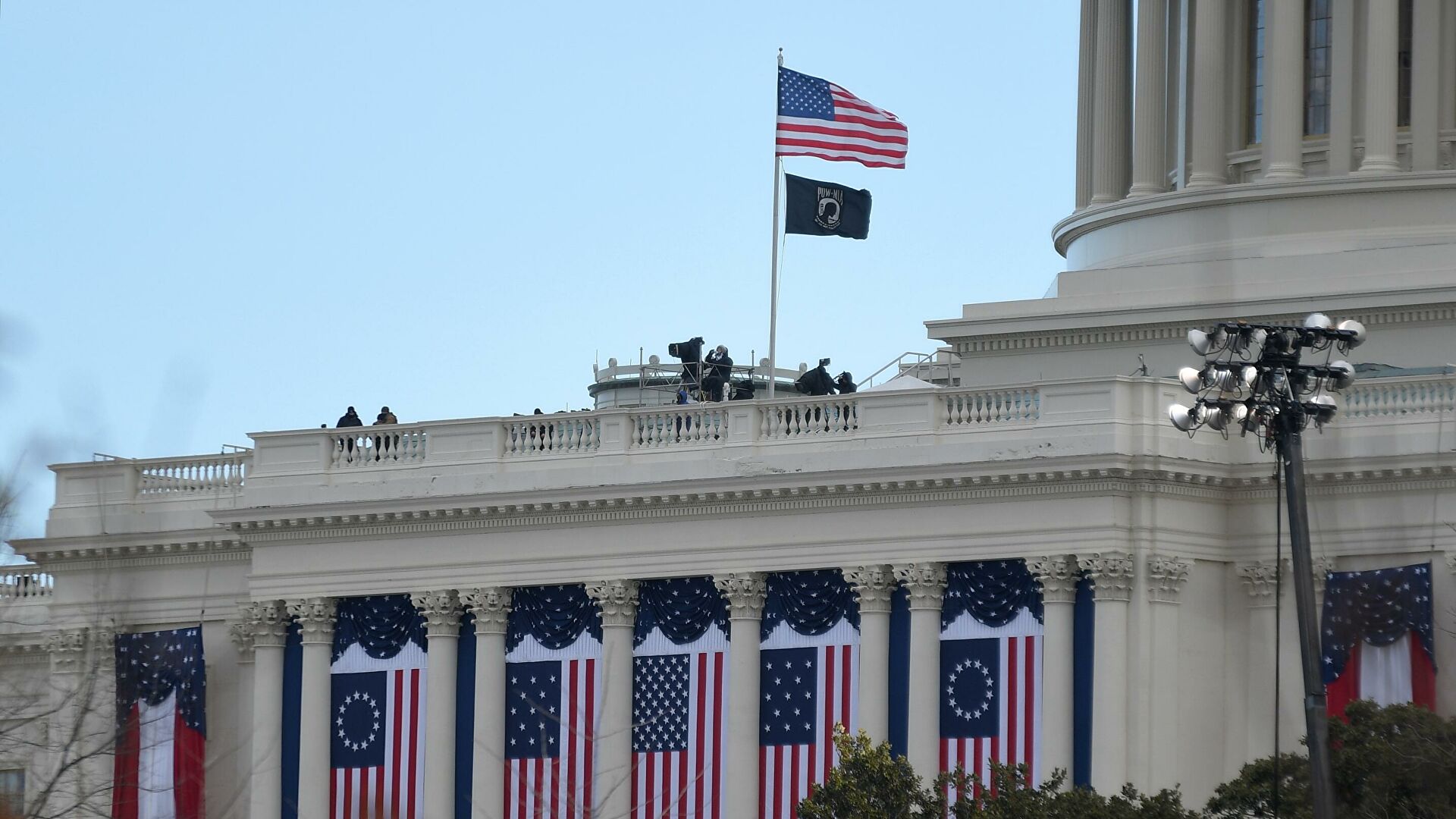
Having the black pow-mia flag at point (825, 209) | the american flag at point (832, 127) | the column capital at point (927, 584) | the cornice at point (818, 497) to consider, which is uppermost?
the american flag at point (832, 127)

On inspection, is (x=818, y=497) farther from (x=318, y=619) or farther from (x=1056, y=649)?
(x=318, y=619)

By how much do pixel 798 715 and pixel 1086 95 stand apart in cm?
2078

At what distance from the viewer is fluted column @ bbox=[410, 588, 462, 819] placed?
225 ft

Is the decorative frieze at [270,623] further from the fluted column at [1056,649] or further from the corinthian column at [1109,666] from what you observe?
the corinthian column at [1109,666]

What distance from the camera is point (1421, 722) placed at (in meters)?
55.4

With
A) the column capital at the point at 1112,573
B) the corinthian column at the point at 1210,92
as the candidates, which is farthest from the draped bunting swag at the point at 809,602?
the corinthian column at the point at 1210,92

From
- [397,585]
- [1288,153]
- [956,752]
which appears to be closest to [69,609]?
[397,585]

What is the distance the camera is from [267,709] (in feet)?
231

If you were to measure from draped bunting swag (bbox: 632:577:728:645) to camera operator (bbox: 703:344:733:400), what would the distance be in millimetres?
8808

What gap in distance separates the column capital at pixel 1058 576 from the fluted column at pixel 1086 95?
18411 millimetres

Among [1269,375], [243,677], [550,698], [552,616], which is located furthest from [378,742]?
[1269,375]

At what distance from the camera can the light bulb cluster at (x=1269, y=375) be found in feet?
159

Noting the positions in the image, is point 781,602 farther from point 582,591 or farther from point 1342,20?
point 1342,20

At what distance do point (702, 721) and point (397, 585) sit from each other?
667cm
